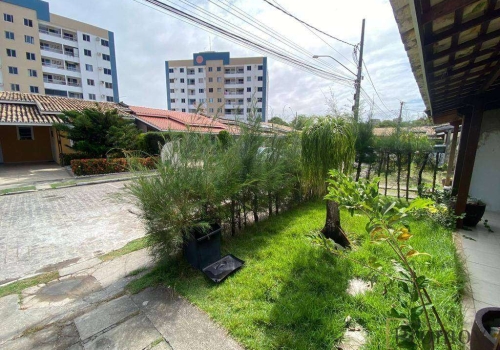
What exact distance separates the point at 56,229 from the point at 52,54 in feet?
138

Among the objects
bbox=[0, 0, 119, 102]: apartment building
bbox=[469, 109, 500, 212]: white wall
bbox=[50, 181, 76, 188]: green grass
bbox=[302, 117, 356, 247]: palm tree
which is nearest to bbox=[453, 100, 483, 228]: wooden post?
bbox=[469, 109, 500, 212]: white wall

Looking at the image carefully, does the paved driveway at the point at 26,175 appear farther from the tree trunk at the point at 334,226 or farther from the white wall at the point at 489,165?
the white wall at the point at 489,165

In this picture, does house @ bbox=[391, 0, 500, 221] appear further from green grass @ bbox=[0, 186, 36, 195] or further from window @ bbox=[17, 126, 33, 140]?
window @ bbox=[17, 126, 33, 140]

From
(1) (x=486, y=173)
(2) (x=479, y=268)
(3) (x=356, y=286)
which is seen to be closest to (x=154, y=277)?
(3) (x=356, y=286)

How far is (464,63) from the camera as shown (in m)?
2.96

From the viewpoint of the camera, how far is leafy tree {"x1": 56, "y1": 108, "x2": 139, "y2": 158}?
11.0m

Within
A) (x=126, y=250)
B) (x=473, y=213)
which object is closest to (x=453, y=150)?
(x=473, y=213)

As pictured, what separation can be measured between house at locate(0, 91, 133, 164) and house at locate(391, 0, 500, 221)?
14.7 m

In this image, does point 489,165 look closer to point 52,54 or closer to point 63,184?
point 63,184

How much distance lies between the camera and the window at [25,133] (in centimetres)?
1411

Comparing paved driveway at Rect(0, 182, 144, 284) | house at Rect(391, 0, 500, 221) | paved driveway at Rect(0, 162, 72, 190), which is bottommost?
paved driveway at Rect(0, 182, 144, 284)

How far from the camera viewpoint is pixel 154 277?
120 inches

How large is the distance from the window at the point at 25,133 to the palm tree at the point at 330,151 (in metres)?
18.7

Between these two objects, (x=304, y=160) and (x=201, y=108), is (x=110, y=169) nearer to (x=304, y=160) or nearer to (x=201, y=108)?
(x=201, y=108)
